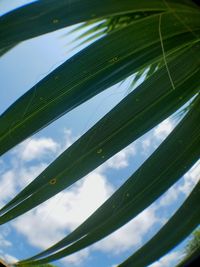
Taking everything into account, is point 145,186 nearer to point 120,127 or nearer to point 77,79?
point 120,127

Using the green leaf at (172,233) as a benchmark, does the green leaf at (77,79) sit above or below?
above

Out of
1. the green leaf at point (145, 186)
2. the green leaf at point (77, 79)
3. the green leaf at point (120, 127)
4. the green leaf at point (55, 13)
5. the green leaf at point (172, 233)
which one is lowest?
the green leaf at point (172, 233)

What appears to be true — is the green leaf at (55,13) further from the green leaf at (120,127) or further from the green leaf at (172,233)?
the green leaf at (172,233)

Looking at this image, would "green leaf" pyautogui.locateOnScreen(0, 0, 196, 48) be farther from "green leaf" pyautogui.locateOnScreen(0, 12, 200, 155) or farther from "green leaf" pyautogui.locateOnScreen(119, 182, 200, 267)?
"green leaf" pyautogui.locateOnScreen(119, 182, 200, 267)

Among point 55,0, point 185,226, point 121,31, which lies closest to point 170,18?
point 121,31

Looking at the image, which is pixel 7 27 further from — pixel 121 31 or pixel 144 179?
pixel 144 179

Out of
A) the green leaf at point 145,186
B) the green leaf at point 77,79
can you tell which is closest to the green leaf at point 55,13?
the green leaf at point 77,79
